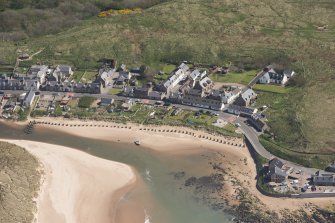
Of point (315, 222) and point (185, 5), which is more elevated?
point (185, 5)

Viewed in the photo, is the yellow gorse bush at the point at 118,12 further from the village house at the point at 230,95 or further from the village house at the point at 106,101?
the village house at the point at 230,95

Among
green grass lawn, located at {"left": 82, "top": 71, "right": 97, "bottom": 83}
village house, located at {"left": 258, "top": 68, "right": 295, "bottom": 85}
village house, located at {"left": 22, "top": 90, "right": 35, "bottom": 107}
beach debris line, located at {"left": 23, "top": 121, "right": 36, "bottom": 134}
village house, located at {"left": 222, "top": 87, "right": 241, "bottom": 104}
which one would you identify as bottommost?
beach debris line, located at {"left": 23, "top": 121, "right": 36, "bottom": 134}

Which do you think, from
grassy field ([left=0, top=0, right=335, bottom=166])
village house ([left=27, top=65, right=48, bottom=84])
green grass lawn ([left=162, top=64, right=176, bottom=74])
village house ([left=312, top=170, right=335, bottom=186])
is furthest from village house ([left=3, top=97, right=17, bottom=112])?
village house ([left=312, top=170, right=335, bottom=186])

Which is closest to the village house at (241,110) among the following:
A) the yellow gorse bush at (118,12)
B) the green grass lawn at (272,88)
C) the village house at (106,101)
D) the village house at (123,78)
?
the green grass lawn at (272,88)

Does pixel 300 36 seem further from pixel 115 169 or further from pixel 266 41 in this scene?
pixel 115 169

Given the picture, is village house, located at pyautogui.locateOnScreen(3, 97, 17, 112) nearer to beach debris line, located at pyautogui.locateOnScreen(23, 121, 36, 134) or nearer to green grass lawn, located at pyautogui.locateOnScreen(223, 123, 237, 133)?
beach debris line, located at pyautogui.locateOnScreen(23, 121, 36, 134)

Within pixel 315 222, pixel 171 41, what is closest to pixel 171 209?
pixel 315 222

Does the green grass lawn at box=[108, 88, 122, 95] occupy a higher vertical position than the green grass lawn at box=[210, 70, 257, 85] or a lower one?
lower
